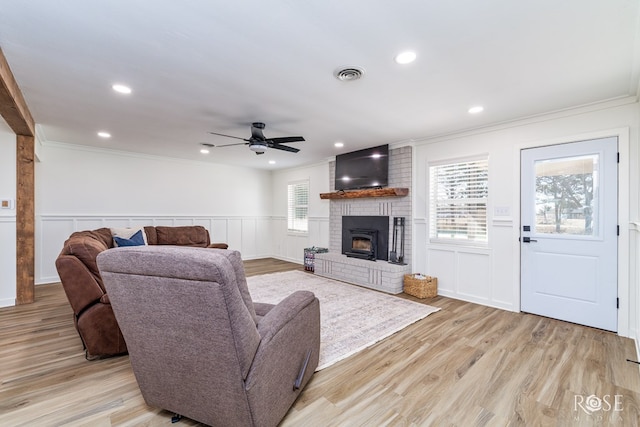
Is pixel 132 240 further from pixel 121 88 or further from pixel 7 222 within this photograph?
pixel 121 88

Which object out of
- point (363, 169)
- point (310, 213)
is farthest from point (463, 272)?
point (310, 213)

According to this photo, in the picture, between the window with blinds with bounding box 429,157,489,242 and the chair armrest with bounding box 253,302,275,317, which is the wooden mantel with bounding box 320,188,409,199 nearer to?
the window with blinds with bounding box 429,157,489,242

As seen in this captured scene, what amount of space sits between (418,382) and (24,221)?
5183 millimetres

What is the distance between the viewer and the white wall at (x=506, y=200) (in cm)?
296

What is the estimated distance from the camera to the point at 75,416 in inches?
70.6

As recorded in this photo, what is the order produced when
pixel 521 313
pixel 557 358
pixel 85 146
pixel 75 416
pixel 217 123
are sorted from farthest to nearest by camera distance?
1. pixel 85 146
2. pixel 217 123
3. pixel 521 313
4. pixel 557 358
5. pixel 75 416

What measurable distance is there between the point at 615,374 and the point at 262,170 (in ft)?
23.8

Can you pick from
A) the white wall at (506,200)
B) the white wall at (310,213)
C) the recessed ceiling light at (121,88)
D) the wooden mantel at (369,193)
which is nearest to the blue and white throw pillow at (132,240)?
the recessed ceiling light at (121,88)

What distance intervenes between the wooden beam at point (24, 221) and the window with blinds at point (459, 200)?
5.73 metres

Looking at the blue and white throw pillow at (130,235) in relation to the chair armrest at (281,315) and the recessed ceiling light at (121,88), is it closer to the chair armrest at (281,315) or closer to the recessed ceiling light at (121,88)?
the recessed ceiling light at (121,88)

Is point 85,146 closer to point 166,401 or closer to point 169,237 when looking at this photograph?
point 169,237

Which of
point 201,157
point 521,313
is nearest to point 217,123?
point 201,157

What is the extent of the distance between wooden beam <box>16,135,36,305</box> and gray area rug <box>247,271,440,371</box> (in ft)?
9.75

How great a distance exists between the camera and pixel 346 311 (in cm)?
362
